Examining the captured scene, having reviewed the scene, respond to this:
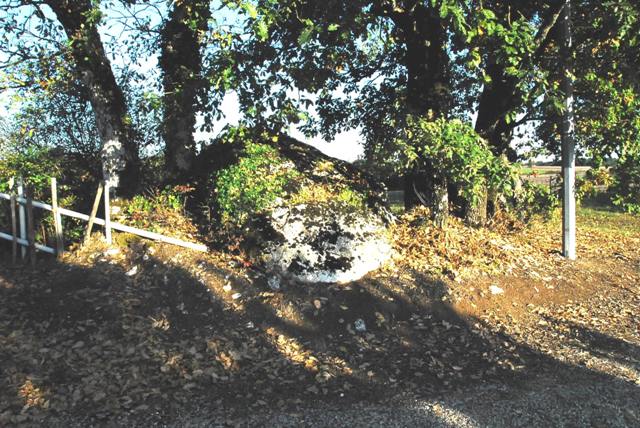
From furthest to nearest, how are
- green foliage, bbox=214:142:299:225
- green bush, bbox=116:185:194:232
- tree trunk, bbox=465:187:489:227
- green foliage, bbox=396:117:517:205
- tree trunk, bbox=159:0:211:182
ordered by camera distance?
tree trunk, bbox=465:187:489:227
green bush, bbox=116:185:194:232
green foliage, bbox=214:142:299:225
green foliage, bbox=396:117:517:205
tree trunk, bbox=159:0:211:182

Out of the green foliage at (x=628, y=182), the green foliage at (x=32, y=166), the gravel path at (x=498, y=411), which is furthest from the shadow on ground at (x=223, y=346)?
the green foliage at (x=628, y=182)

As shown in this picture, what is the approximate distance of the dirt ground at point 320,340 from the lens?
3803 millimetres

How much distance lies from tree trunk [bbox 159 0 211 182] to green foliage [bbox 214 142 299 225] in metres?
0.82

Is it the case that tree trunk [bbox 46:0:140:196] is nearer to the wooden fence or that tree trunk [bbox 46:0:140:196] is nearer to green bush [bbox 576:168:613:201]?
the wooden fence

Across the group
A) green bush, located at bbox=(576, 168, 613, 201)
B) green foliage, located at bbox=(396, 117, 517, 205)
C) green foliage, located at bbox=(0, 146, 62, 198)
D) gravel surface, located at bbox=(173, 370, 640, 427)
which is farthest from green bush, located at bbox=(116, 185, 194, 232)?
green bush, located at bbox=(576, 168, 613, 201)

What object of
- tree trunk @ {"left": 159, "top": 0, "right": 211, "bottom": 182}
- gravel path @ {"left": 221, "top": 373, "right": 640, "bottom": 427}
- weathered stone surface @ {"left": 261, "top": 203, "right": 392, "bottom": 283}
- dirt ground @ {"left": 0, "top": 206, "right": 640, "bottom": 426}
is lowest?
gravel path @ {"left": 221, "top": 373, "right": 640, "bottom": 427}

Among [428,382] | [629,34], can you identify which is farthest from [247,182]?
[629,34]

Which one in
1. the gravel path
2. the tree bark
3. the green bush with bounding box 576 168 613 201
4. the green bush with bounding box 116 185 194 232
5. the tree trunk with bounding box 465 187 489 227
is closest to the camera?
the gravel path

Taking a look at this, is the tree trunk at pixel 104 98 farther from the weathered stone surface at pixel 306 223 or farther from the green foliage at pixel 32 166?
the weathered stone surface at pixel 306 223

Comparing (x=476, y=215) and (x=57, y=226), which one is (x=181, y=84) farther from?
(x=476, y=215)

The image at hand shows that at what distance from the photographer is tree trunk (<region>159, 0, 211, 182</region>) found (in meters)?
5.93

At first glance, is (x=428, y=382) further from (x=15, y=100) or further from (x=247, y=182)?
(x=15, y=100)

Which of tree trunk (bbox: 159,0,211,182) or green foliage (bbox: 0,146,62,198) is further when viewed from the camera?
green foliage (bbox: 0,146,62,198)

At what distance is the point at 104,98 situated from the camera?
24.2 ft
